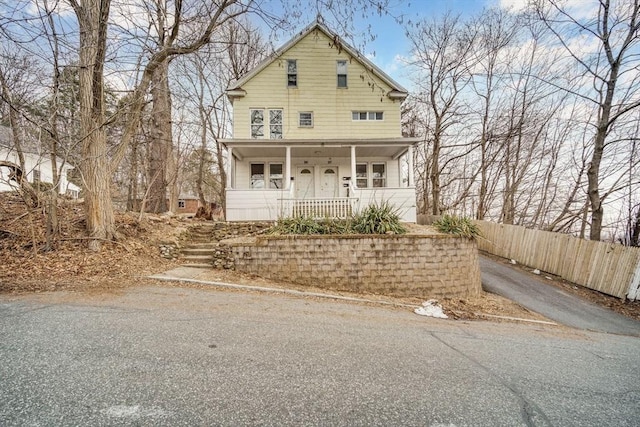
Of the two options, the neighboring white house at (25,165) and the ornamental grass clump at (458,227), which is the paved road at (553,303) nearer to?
the ornamental grass clump at (458,227)

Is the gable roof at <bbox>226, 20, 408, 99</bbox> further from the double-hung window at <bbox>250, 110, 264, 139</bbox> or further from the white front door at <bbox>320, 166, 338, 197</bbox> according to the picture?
the white front door at <bbox>320, 166, 338, 197</bbox>

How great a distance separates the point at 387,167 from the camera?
12812mm

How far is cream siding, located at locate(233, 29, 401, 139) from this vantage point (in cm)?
1233

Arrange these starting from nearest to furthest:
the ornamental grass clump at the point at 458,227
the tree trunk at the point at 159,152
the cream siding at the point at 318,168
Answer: the ornamental grass clump at the point at 458,227, the tree trunk at the point at 159,152, the cream siding at the point at 318,168

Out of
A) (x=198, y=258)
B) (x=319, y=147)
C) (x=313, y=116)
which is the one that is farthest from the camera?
(x=313, y=116)

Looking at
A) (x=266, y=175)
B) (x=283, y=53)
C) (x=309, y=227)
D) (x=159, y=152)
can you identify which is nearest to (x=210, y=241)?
(x=309, y=227)

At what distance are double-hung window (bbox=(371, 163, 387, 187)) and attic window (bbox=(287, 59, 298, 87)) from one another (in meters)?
5.19

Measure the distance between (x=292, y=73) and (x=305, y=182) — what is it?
4.99 m

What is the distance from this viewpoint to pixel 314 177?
12609mm

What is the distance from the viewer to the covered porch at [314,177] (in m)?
9.30

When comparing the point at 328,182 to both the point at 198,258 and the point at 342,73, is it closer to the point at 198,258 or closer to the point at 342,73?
the point at 342,73

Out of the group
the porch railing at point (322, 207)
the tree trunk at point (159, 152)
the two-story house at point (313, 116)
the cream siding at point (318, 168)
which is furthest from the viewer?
the cream siding at point (318, 168)

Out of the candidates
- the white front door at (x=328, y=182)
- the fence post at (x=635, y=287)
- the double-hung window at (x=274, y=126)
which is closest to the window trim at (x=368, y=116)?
the white front door at (x=328, y=182)

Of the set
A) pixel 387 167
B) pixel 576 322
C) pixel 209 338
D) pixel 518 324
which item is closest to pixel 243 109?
pixel 387 167
